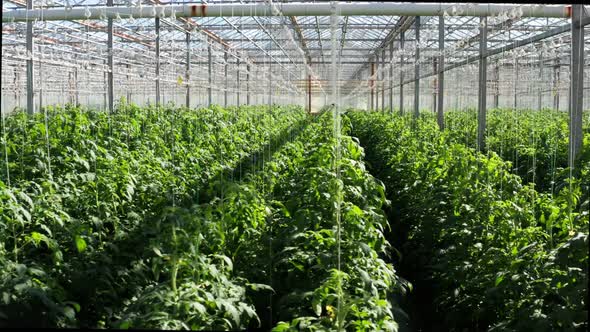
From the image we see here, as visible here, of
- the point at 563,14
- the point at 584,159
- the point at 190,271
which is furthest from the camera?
the point at 563,14

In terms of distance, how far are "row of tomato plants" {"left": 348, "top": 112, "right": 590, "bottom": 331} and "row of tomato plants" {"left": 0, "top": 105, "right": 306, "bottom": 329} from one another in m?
1.65

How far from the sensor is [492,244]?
4938 millimetres

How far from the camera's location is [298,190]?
17.4ft

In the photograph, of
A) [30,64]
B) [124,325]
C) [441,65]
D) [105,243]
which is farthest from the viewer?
[441,65]

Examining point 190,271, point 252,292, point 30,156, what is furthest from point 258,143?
point 190,271

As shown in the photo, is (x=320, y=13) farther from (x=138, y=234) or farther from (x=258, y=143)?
(x=138, y=234)

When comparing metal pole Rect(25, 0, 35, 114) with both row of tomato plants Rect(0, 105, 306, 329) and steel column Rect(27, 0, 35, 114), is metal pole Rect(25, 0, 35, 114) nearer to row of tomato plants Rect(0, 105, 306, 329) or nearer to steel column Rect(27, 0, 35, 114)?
steel column Rect(27, 0, 35, 114)

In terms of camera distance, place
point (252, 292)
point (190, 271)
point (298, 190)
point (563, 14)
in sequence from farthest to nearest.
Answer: point (563, 14), point (298, 190), point (252, 292), point (190, 271)

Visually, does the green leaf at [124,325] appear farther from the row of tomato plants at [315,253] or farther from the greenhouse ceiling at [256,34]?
the greenhouse ceiling at [256,34]

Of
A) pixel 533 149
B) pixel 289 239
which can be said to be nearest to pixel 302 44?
pixel 533 149

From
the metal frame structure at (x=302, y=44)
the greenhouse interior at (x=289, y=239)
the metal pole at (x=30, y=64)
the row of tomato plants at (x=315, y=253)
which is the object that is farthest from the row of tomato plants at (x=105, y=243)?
the metal pole at (x=30, y=64)

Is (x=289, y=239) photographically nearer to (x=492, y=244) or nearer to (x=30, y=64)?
(x=492, y=244)

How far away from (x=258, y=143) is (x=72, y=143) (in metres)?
2.95

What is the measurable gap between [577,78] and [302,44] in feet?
69.9
